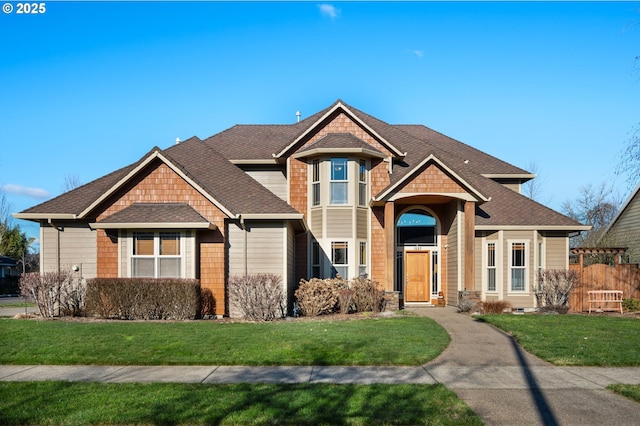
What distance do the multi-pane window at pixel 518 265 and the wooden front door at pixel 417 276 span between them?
10.6 ft

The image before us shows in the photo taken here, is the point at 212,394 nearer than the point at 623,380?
Yes

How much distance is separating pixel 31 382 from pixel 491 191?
1922cm

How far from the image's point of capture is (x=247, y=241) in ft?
60.5

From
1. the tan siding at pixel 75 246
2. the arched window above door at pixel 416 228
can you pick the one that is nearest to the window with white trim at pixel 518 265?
the arched window above door at pixel 416 228

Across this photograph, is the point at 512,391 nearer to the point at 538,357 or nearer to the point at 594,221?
the point at 538,357

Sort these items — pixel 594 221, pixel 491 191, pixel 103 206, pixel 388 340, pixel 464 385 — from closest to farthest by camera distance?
pixel 464 385, pixel 388 340, pixel 103 206, pixel 491 191, pixel 594 221

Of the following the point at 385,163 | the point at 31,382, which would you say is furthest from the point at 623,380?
the point at 385,163

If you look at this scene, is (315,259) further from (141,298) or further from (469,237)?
(141,298)

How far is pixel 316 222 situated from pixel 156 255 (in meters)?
6.68

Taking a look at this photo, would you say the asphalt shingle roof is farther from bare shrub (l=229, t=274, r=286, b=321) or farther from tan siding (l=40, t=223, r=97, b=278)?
bare shrub (l=229, t=274, r=286, b=321)

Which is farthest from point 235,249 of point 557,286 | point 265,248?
point 557,286

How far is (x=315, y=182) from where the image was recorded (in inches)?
850

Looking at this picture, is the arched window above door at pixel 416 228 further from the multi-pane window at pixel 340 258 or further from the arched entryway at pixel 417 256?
the multi-pane window at pixel 340 258

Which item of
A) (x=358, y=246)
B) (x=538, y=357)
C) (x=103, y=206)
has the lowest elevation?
(x=538, y=357)
